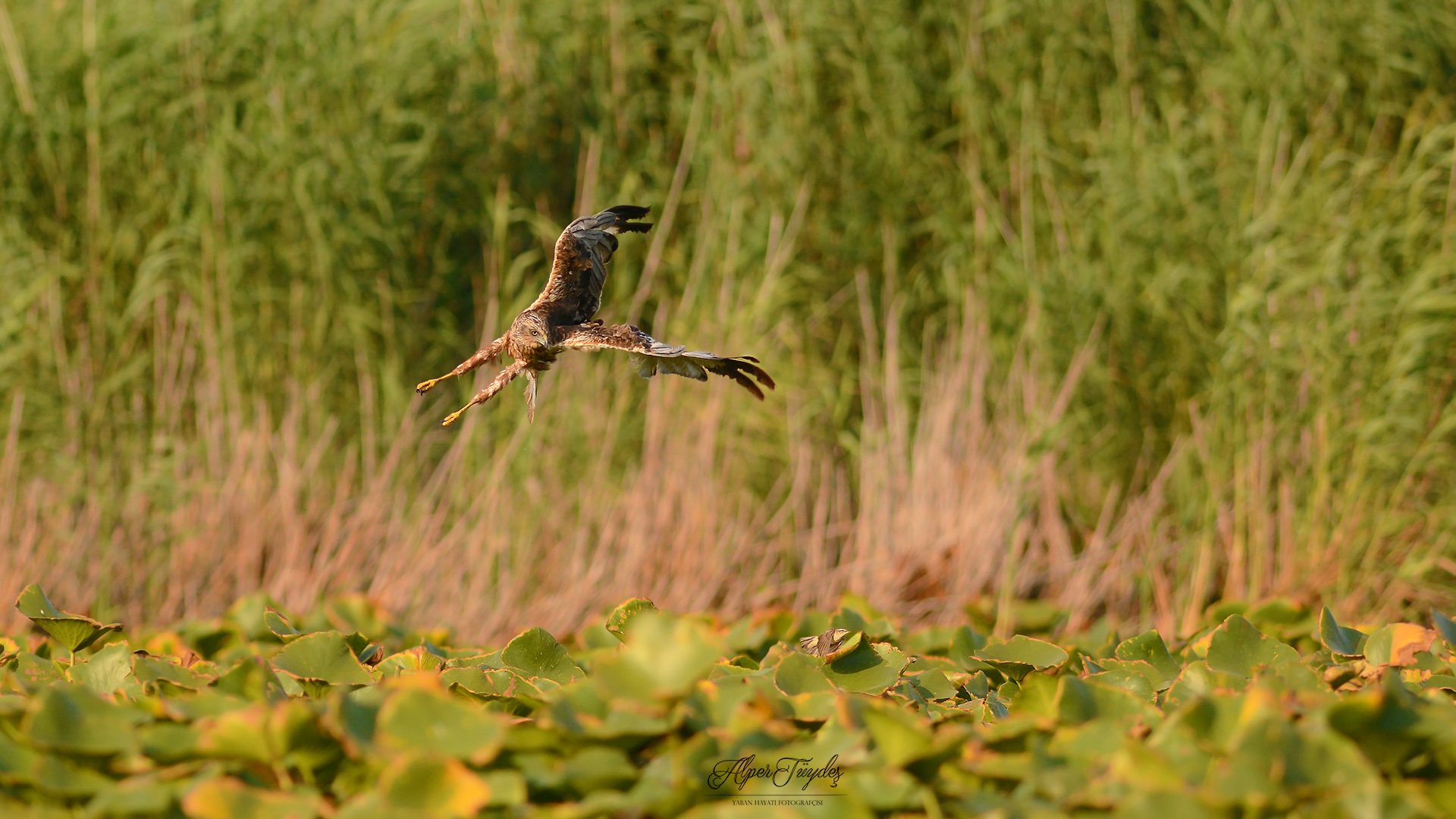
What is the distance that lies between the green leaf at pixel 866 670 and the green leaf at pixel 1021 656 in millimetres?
158

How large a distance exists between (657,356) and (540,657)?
22.9 inches

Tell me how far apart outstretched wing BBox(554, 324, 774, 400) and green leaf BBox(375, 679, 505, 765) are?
542 millimetres

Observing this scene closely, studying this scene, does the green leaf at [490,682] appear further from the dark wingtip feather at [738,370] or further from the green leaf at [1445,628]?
the green leaf at [1445,628]

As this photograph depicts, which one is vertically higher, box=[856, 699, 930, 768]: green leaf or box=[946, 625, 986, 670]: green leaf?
box=[856, 699, 930, 768]: green leaf

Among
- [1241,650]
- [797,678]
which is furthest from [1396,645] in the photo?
[797,678]

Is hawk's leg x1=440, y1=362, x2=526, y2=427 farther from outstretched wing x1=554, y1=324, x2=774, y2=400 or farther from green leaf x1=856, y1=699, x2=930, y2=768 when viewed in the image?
green leaf x1=856, y1=699, x2=930, y2=768

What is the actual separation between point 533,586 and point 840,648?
9.28ft

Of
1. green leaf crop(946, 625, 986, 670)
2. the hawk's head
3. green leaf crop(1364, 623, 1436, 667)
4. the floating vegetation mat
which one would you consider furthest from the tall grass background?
the floating vegetation mat

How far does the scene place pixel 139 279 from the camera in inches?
196

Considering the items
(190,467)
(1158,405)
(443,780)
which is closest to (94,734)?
(443,780)

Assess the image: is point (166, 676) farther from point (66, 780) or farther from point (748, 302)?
point (748, 302)

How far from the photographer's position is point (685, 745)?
144 cm

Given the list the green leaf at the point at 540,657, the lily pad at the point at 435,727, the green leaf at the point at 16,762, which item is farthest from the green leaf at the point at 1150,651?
the green leaf at the point at 16,762

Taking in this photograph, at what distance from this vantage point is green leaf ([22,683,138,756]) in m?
1.43
